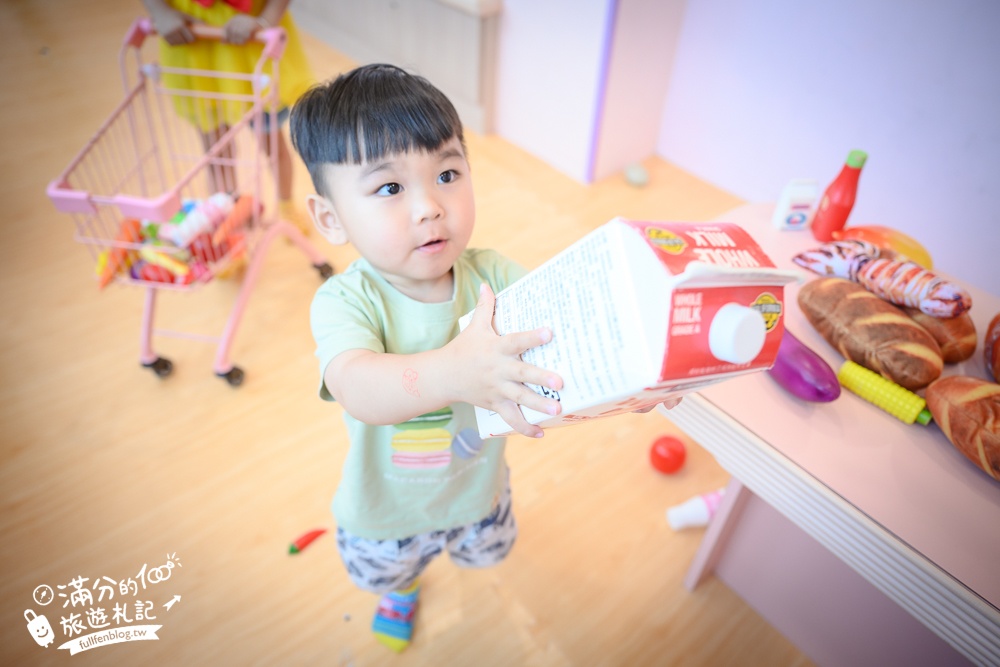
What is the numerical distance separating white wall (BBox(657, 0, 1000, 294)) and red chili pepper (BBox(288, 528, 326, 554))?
1800mm

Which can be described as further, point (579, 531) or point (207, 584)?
point (579, 531)

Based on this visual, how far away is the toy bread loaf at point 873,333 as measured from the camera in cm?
81

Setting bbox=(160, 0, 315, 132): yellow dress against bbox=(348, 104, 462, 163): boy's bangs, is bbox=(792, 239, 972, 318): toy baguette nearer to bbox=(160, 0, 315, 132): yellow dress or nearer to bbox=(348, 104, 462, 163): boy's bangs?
bbox=(348, 104, 462, 163): boy's bangs

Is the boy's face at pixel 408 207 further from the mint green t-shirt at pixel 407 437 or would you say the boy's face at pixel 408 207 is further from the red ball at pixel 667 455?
the red ball at pixel 667 455

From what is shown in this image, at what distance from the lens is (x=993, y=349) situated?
0.85m

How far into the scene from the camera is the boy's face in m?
0.60

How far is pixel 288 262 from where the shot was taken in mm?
1916

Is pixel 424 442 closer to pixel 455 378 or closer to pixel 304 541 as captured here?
pixel 455 378

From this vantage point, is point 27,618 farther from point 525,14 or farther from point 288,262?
point 525,14

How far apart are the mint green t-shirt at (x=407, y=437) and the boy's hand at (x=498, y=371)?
128 millimetres

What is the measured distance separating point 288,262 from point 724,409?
1493 millimetres

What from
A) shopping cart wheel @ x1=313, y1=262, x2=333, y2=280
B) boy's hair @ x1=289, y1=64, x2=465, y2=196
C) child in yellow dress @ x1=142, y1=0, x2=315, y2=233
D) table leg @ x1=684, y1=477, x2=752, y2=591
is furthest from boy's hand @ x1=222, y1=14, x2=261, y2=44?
table leg @ x1=684, y1=477, x2=752, y2=591

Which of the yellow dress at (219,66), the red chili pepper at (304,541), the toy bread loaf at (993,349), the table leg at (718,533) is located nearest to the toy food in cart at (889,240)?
the toy bread loaf at (993,349)

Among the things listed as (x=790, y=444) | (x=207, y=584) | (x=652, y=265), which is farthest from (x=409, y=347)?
(x=207, y=584)
